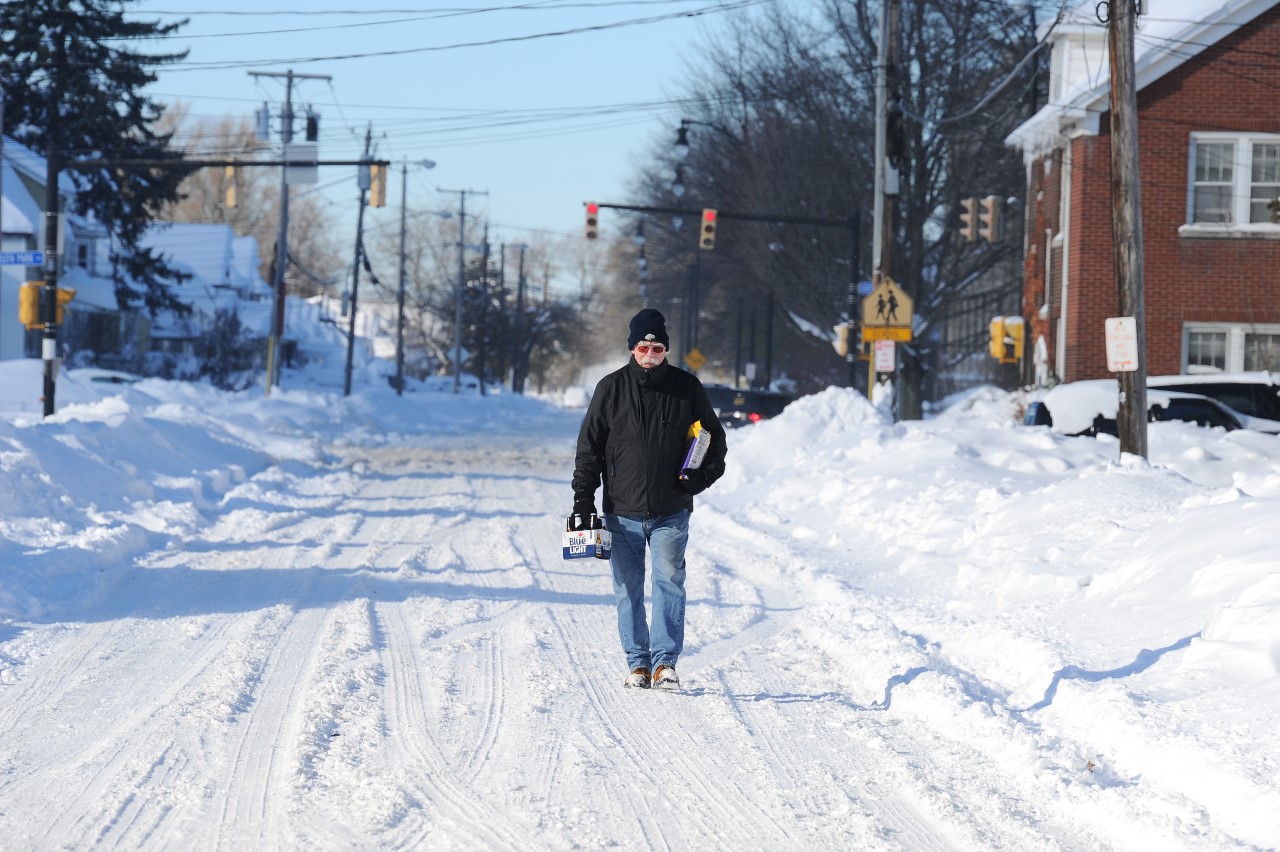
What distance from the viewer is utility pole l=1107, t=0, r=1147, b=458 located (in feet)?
50.4

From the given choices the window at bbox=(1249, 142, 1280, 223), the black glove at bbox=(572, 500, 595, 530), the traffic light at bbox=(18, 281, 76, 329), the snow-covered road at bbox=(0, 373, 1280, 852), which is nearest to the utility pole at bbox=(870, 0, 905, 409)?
the window at bbox=(1249, 142, 1280, 223)

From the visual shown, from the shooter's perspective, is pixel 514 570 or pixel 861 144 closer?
pixel 514 570

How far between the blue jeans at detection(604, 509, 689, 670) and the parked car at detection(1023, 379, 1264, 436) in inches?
617

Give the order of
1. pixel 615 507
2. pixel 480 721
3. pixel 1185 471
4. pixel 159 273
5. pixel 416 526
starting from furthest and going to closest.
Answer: pixel 159 273 < pixel 1185 471 < pixel 416 526 < pixel 615 507 < pixel 480 721

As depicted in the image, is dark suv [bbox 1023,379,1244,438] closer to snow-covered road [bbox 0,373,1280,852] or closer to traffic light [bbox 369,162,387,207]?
snow-covered road [bbox 0,373,1280,852]

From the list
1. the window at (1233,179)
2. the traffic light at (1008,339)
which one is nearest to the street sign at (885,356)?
the window at (1233,179)

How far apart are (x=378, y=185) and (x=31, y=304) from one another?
6932mm

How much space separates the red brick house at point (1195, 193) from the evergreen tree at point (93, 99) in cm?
3022

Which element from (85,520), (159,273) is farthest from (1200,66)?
(159,273)

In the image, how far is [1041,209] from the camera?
105 feet

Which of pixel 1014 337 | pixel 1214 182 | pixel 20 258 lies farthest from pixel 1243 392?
pixel 20 258

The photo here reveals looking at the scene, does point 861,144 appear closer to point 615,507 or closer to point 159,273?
point 159,273

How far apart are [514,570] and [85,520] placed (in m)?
4.66

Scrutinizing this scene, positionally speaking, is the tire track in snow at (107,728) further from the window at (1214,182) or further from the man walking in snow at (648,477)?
the window at (1214,182)
